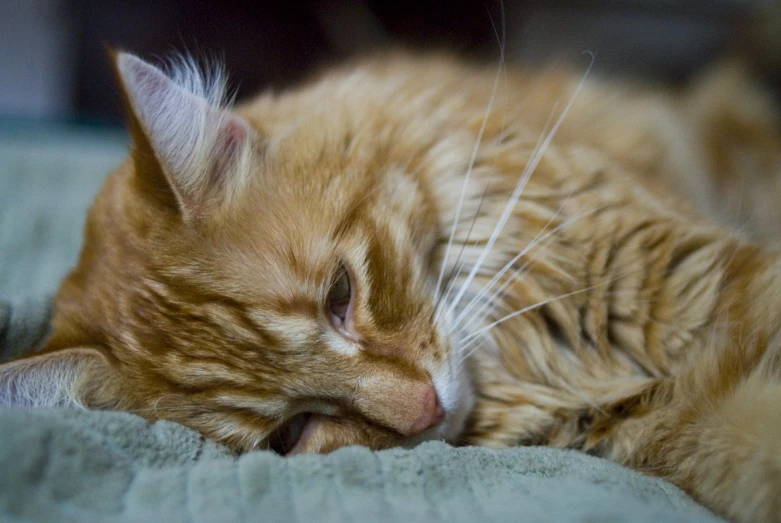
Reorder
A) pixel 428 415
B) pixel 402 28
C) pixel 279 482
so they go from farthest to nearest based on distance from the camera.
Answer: pixel 402 28 → pixel 428 415 → pixel 279 482

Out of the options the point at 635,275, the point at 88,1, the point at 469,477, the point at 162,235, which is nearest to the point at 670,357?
the point at 635,275

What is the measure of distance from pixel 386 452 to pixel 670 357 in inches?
Result: 22.9

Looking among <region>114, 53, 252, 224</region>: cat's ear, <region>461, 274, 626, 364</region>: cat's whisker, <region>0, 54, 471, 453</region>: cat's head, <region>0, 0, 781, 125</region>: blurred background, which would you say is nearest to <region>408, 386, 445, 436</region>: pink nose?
<region>0, 54, 471, 453</region>: cat's head

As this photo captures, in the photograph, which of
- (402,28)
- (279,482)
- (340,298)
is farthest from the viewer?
(402,28)

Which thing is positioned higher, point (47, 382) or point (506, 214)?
point (506, 214)

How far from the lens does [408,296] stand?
1.09 meters

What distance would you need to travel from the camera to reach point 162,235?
1077mm

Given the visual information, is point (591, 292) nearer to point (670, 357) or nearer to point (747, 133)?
point (670, 357)

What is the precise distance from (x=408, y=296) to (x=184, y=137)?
1.56ft

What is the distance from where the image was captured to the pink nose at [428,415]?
3.27 feet

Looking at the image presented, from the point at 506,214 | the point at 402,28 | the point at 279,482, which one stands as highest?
the point at 402,28

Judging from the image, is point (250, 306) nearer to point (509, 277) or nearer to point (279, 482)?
point (279, 482)

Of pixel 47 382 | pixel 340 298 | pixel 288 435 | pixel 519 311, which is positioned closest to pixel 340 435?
pixel 288 435

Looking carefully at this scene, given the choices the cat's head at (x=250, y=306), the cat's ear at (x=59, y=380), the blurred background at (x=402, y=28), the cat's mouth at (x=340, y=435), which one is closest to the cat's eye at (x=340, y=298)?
the cat's head at (x=250, y=306)
